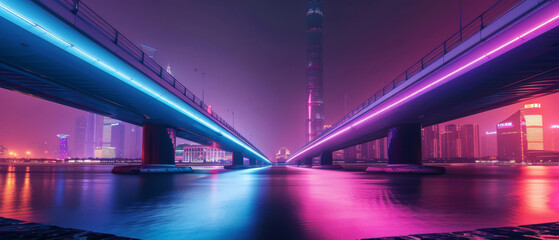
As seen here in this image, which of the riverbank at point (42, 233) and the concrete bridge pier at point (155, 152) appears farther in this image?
the concrete bridge pier at point (155, 152)

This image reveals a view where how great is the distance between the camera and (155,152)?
3944cm

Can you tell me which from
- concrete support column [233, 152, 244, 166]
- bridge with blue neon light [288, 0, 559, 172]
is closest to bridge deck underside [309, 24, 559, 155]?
bridge with blue neon light [288, 0, 559, 172]

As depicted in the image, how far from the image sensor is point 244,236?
18.6 ft

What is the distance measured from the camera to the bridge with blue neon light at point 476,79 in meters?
15.0

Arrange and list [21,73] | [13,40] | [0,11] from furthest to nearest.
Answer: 1. [21,73]
2. [13,40]
3. [0,11]

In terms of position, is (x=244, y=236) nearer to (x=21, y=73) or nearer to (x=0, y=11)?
(x=0, y=11)

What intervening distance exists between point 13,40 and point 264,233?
50.3ft

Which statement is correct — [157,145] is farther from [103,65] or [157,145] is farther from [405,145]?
[405,145]

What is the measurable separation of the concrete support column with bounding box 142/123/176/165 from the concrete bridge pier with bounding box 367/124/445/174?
27394mm

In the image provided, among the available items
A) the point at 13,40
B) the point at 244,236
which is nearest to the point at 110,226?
the point at 244,236

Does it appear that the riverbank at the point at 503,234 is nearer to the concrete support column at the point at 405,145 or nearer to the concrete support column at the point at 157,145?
the concrete support column at the point at 405,145

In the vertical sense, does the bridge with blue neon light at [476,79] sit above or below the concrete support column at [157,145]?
above

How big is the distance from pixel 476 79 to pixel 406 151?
59.8ft

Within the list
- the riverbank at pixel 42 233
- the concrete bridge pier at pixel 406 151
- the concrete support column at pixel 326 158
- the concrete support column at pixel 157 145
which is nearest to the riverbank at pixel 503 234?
the riverbank at pixel 42 233
